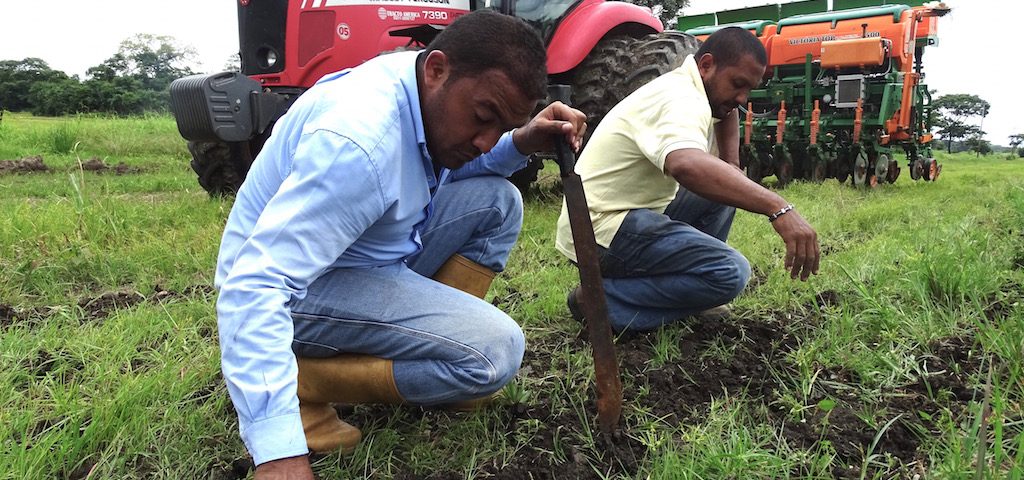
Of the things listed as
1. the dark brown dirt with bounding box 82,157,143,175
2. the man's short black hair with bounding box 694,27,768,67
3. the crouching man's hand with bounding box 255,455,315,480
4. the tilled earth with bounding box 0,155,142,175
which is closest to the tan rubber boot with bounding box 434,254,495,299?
the crouching man's hand with bounding box 255,455,315,480

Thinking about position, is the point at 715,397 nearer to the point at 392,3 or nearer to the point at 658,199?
the point at 658,199

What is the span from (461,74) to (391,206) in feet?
1.11

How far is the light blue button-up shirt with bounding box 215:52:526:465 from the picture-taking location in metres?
1.25

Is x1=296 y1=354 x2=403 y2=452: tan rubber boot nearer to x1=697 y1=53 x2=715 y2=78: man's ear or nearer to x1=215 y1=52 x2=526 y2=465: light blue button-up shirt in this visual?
x1=215 y1=52 x2=526 y2=465: light blue button-up shirt

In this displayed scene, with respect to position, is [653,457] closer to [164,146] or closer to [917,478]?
[917,478]

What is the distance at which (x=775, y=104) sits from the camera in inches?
352

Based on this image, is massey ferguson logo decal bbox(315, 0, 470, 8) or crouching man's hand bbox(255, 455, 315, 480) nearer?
crouching man's hand bbox(255, 455, 315, 480)

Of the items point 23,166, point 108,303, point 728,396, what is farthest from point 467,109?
point 23,166

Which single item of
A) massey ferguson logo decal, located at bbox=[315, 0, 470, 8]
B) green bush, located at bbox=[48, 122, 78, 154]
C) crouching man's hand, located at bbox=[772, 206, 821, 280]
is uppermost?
massey ferguson logo decal, located at bbox=[315, 0, 470, 8]

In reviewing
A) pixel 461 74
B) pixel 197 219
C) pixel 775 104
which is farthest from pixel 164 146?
pixel 461 74

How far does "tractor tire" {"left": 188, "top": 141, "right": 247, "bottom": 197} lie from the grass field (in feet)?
5.12

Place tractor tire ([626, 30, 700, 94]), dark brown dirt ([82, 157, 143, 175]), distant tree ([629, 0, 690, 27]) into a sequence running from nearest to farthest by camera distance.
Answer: tractor tire ([626, 30, 700, 94]) → dark brown dirt ([82, 157, 143, 175]) → distant tree ([629, 0, 690, 27])

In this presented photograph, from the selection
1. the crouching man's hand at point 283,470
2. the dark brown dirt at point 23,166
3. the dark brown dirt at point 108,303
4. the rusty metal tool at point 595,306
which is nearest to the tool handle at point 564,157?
the rusty metal tool at point 595,306

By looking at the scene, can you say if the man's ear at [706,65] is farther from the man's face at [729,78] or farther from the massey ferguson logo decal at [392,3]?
the massey ferguson logo decal at [392,3]
